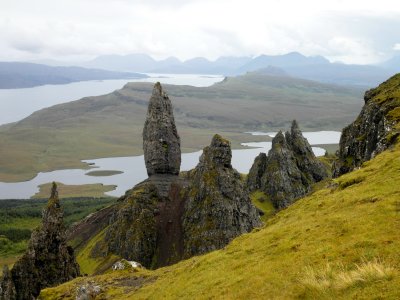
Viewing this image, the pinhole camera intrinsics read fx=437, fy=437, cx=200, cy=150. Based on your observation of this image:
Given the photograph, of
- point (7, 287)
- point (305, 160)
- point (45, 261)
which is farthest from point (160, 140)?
point (7, 287)

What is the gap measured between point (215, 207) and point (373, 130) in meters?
41.5

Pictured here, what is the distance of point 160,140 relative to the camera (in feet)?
382

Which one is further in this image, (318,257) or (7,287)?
(7,287)

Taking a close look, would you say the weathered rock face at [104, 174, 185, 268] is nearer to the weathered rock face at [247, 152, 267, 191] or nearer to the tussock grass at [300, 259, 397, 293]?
the weathered rock face at [247, 152, 267, 191]

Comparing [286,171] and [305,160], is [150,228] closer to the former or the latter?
[286,171]

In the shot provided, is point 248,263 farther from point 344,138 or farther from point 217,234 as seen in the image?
point 217,234

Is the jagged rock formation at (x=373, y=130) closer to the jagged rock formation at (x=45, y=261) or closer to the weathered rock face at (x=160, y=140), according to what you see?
the jagged rock formation at (x=45, y=261)

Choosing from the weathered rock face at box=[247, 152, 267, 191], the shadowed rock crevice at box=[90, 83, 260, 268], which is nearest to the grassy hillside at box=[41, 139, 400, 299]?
the shadowed rock crevice at box=[90, 83, 260, 268]

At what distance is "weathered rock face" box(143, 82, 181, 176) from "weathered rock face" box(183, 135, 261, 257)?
60.7ft

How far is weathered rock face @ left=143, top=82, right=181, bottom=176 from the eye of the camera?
116 meters

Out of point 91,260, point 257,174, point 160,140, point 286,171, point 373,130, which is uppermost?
point 373,130

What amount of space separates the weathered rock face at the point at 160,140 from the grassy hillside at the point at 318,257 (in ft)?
229

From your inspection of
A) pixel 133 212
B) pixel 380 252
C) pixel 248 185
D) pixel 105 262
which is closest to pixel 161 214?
pixel 133 212

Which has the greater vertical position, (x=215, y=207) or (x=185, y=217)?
(x=215, y=207)
